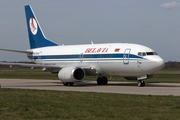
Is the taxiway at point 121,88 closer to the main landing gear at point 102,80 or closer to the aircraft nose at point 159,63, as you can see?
the aircraft nose at point 159,63

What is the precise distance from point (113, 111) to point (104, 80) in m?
21.5

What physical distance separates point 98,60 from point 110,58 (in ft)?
4.72

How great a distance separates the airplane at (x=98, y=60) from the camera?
30.5 meters

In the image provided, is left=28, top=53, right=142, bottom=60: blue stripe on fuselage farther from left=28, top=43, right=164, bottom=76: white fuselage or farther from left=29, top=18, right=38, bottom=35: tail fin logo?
left=29, top=18, right=38, bottom=35: tail fin logo

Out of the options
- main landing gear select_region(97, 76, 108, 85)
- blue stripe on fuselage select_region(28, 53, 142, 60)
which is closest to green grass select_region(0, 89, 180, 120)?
blue stripe on fuselage select_region(28, 53, 142, 60)

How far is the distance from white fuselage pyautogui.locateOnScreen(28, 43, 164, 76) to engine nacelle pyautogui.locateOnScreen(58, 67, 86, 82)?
4.52 ft

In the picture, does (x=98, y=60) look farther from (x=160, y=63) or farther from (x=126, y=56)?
(x=160, y=63)

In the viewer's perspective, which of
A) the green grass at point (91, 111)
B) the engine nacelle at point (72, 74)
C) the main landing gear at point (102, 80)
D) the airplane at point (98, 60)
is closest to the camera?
the green grass at point (91, 111)

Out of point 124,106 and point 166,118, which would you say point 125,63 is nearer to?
point 124,106

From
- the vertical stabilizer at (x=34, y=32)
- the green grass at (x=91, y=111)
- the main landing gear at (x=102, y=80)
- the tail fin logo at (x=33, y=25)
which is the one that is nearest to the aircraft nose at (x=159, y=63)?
the main landing gear at (x=102, y=80)

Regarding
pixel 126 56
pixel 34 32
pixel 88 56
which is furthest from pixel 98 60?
pixel 34 32

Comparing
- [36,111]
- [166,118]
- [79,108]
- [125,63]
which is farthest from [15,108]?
[125,63]

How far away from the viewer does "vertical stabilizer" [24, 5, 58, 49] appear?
41.0 meters

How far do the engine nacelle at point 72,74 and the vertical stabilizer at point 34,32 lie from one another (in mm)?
8537
